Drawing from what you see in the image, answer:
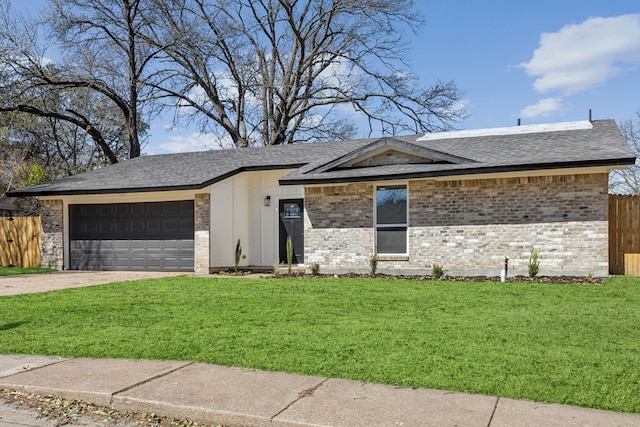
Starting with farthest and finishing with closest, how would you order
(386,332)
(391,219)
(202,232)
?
(202,232)
(391,219)
(386,332)

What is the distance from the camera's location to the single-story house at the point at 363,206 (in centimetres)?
1329

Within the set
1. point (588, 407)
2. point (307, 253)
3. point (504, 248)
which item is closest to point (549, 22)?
point (504, 248)

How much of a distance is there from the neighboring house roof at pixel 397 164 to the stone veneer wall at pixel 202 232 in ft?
2.24

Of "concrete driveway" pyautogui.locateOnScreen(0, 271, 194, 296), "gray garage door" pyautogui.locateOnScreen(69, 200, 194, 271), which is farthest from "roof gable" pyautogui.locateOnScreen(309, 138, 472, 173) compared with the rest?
"concrete driveway" pyautogui.locateOnScreen(0, 271, 194, 296)

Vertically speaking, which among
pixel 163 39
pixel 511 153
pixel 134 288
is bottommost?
pixel 134 288

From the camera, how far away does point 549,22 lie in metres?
17.0

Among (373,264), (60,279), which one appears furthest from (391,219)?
(60,279)

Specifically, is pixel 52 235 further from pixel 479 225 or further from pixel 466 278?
pixel 479 225

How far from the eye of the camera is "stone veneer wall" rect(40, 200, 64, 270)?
1862cm

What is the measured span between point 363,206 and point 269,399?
10.9 metres

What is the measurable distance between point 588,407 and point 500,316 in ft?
12.7

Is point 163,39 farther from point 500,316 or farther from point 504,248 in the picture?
point 500,316

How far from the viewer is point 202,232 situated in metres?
16.3

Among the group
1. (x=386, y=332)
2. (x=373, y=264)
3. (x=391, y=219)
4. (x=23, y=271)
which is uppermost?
(x=391, y=219)
